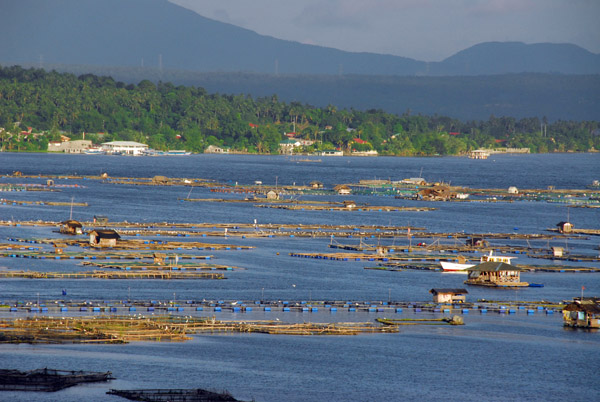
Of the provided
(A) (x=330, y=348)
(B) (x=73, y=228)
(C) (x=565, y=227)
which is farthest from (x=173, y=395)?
(C) (x=565, y=227)

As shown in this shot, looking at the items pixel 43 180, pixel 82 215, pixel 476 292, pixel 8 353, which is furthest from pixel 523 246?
pixel 43 180

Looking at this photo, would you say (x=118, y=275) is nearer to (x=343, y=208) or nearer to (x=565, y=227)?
(x=565, y=227)

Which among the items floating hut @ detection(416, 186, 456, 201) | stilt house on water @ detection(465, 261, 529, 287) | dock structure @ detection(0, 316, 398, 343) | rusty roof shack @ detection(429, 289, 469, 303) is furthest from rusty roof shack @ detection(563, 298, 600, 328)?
floating hut @ detection(416, 186, 456, 201)

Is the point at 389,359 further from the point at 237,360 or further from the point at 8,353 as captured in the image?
the point at 8,353

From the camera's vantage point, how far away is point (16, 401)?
4012 centimetres

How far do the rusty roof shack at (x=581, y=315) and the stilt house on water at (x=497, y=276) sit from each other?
12.1 meters

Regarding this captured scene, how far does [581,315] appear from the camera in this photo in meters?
58.6

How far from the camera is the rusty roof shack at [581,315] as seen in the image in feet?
192

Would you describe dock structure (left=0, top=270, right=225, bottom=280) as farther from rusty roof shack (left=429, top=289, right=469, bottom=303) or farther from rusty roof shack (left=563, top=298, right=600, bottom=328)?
rusty roof shack (left=563, top=298, right=600, bottom=328)

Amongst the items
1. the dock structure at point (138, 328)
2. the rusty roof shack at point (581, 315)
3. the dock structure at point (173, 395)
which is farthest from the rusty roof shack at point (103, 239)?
the dock structure at point (173, 395)

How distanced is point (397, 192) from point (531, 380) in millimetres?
104414

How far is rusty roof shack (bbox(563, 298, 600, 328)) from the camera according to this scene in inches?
2306

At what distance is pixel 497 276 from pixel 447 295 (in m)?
8.95

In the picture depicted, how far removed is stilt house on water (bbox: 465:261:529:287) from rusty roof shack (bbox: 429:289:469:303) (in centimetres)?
777
